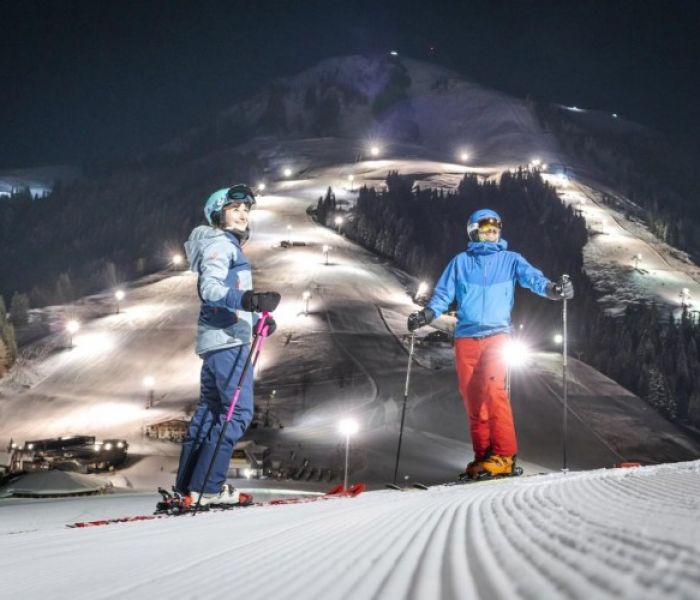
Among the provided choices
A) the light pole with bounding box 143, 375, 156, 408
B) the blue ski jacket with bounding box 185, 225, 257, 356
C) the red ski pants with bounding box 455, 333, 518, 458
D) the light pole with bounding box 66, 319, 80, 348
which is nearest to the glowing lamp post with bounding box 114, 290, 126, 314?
the light pole with bounding box 66, 319, 80, 348

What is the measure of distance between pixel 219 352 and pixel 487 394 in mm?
2956

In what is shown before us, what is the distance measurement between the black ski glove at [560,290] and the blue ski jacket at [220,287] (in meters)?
3.41

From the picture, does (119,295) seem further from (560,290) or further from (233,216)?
(560,290)

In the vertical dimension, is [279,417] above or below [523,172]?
below

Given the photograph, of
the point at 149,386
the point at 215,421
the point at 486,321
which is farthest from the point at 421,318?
the point at 149,386

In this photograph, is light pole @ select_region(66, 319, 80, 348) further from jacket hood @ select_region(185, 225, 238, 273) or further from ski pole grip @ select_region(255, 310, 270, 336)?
ski pole grip @ select_region(255, 310, 270, 336)

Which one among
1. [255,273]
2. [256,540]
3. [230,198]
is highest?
[255,273]

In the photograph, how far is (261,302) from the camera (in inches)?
180

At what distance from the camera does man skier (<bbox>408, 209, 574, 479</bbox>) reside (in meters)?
6.13

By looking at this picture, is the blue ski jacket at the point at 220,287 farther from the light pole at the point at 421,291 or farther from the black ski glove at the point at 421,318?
the light pole at the point at 421,291

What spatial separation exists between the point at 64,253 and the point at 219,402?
171 metres

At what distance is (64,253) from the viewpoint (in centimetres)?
15650

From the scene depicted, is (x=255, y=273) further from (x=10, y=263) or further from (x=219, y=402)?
(x=10, y=263)

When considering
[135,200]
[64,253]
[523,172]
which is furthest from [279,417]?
[135,200]
